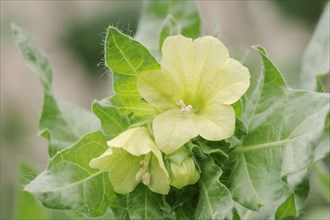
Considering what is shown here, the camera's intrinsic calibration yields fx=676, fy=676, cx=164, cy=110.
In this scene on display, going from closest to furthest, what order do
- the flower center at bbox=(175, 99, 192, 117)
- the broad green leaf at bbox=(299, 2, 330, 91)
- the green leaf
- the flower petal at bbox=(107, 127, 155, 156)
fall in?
the flower petal at bbox=(107, 127, 155, 156), the flower center at bbox=(175, 99, 192, 117), the green leaf, the broad green leaf at bbox=(299, 2, 330, 91)

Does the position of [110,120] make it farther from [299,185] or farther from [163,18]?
[163,18]

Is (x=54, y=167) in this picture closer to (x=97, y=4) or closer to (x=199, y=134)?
(x=199, y=134)

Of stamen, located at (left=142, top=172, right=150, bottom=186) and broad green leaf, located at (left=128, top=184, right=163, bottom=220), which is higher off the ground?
stamen, located at (left=142, top=172, right=150, bottom=186)

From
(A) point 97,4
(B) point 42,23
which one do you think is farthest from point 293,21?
(B) point 42,23

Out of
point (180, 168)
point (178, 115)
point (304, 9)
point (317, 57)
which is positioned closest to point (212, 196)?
point (180, 168)

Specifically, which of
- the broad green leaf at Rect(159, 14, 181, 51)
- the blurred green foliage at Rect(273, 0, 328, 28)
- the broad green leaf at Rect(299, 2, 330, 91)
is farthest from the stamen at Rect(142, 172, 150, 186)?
the blurred green foliage at Rect(273, 0, 328, 28)

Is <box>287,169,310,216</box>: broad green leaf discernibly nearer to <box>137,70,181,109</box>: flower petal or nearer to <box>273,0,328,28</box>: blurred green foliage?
<box>137,70,181,109</box>: flower petal

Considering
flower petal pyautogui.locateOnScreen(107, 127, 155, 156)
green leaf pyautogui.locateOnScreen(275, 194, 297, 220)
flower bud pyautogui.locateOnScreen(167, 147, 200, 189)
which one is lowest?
green leaf pyautogui.locateOnScreen(275, 194, 297, 220)
